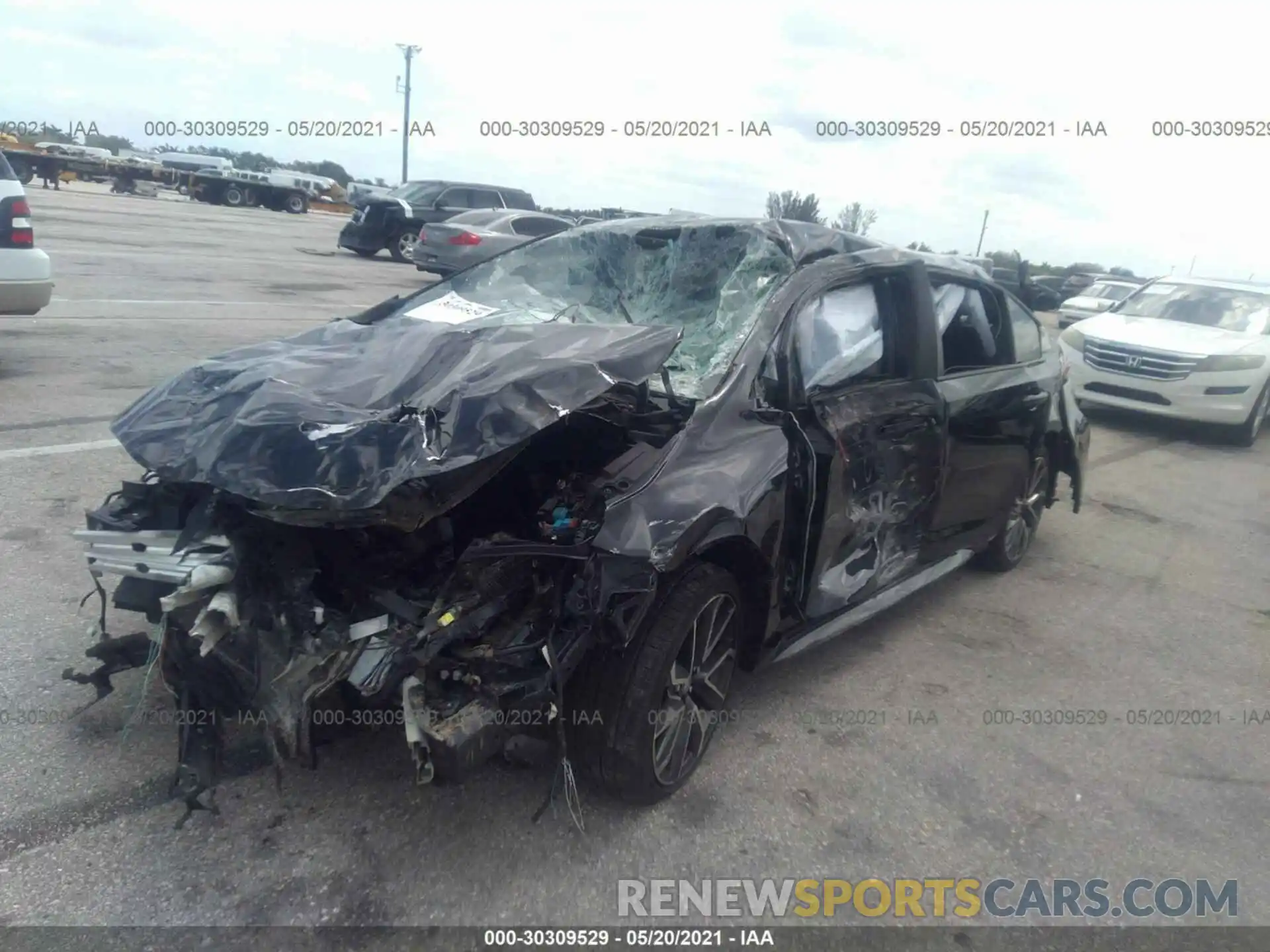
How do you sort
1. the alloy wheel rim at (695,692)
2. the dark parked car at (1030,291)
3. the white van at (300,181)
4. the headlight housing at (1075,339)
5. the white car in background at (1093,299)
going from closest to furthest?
the alloy wheel rim at (695,692) → the dark parked car at (1030,291) → the headlight housing at (1075,339) → the white car in background at (1093,299) → the white van at (300,181)

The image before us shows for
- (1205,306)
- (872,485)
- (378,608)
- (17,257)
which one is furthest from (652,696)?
(1205,306)

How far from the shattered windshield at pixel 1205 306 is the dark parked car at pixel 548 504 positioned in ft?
28.2

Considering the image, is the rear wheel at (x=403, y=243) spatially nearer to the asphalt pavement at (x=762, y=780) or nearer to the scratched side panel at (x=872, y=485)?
the asphalt pavement at (x=762, y=780)

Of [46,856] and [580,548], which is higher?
[580,548]

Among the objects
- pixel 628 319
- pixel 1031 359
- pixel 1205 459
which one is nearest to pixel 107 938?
pixel 628 319

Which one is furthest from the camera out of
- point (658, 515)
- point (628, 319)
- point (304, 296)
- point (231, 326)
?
point (304, 296)

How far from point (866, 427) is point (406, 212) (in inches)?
741

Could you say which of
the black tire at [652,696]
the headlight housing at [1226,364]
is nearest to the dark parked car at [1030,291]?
the black tire at [652,696]

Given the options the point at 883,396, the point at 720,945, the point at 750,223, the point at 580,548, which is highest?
the point at 750,223

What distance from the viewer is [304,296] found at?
13.6m

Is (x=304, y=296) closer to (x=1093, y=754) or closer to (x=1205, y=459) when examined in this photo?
(x=1205, y=459)

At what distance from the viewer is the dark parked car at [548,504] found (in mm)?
2633

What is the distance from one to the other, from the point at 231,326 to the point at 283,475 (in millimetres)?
8645

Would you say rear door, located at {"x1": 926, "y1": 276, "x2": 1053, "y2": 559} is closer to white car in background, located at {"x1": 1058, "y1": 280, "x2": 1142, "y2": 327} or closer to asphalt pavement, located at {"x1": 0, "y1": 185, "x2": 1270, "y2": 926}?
asphalt pavement, located at {"x1": 0, "y1": 185, "x2": 1270, "y2": 926}
